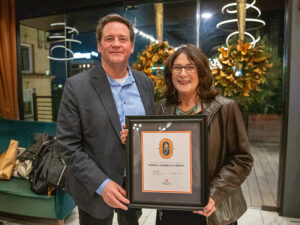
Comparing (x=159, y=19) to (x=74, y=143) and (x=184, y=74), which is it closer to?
(x=184, y=74)

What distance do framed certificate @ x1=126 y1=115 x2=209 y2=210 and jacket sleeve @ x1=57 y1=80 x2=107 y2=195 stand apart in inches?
8.1

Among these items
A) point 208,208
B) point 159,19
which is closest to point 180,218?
point 208,208

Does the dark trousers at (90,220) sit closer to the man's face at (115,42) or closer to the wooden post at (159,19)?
the man's face at (115,42)

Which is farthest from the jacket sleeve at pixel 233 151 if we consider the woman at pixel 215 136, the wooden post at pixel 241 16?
the wooden post at pixel 241 16

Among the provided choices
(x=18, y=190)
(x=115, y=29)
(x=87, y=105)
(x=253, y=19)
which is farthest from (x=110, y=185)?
(x=253, y=19)

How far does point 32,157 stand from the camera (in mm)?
2576

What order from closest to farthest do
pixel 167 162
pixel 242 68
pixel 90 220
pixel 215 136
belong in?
pixel 167 162 → pixel 215 136 → pixel 90 220 → pixel 242 68

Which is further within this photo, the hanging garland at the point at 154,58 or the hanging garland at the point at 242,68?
the hanging garland at the point at 154,58

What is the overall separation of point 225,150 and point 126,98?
522mm

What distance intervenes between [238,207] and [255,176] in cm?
273

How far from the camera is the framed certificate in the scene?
92cm

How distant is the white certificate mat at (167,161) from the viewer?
926 millimetres

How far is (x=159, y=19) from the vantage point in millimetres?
3219

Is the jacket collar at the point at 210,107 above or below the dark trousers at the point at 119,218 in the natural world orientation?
A: above
